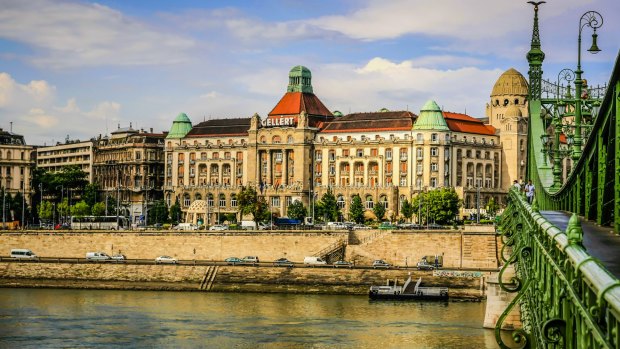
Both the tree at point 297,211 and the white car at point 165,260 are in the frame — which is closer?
the white car at point 165,260

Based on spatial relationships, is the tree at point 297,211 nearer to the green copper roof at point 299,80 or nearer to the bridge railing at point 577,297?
the green copper roof at point 299,80

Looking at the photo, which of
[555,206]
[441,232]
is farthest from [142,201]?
[555,206]

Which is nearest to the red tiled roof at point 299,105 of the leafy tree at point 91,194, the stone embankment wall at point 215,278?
the leafy tree at point 91,194

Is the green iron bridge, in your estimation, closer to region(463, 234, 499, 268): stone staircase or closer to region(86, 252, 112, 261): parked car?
region(463, 234, 499, 268): stone staircase

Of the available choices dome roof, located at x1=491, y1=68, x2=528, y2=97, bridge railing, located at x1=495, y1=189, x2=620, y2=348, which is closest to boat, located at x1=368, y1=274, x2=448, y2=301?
bridge railing, located at x1=495, y1=189, x2=620, y2=348

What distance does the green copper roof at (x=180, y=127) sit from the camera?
170 meters

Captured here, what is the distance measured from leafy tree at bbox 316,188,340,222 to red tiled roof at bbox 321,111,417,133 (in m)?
15.4

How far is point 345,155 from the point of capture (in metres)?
152

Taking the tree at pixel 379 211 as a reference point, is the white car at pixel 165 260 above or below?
below

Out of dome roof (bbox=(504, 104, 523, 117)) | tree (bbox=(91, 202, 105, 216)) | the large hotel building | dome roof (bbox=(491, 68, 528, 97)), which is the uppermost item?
dome roof (bbox=(491, 68, 528, 97))

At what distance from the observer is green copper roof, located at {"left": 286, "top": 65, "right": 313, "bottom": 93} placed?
534 ft

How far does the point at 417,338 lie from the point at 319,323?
867 centimetres

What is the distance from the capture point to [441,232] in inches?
3907

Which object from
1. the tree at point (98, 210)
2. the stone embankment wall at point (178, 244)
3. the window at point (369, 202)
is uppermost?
the window at point (369, 202)
